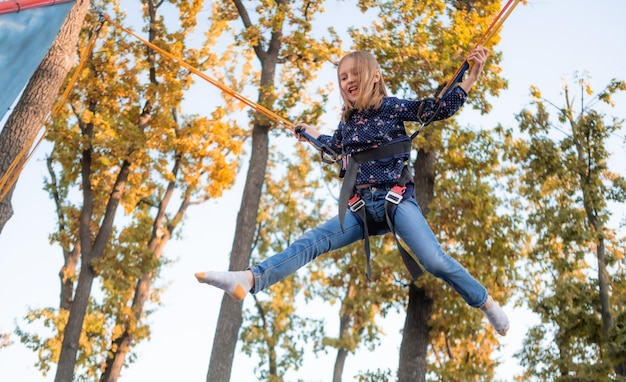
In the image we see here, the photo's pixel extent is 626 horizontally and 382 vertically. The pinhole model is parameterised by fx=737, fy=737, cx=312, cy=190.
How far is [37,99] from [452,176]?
754 cm

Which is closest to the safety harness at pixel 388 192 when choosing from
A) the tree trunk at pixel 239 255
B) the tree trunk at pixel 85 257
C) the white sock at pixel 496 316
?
the white sock at pixel 496 316

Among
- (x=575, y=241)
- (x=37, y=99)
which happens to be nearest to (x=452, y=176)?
(x=575, y=241)

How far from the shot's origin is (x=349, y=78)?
404 cm

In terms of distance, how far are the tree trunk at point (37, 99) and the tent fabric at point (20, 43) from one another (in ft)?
1.97

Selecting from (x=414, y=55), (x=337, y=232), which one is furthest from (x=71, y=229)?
(x=337, y=232)

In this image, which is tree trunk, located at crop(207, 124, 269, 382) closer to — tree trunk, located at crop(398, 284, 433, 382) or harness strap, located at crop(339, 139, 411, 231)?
tree trunk, located at crop(398, 284, 433, 382)

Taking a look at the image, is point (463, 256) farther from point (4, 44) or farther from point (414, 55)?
point (4, 44)

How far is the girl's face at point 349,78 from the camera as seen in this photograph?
13.2 ft

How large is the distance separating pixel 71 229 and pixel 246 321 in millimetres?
6278

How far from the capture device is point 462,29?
11328 millimetres

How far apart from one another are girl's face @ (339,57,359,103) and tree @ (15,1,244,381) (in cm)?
897

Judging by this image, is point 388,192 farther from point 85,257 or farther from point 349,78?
point 85,257

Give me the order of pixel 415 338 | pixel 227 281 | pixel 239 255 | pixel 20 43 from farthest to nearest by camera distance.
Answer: pixel 415 338
pixel 239 255
pixel 20 43
pixel 227 281

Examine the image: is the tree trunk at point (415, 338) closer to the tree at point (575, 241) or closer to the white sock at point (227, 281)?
the tree at point (575, 241)
